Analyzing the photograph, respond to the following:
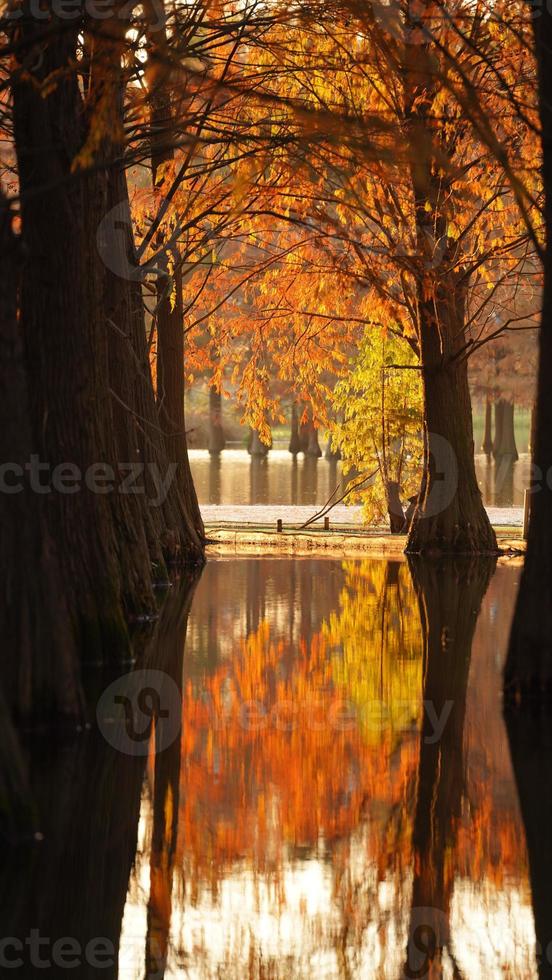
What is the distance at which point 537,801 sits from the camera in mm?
7652

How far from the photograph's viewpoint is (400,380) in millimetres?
26516

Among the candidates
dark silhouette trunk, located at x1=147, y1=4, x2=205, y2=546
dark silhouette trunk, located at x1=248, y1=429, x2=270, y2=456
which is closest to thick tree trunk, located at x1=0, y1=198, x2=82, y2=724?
dark silhouette trunk, located at x1=147, y1=4, x2=205, y2=546

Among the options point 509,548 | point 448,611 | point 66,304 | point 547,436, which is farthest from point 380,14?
point 509,548

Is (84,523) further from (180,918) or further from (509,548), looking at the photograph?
(509,548)

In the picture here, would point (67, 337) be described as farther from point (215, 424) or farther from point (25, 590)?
point (215, 424)

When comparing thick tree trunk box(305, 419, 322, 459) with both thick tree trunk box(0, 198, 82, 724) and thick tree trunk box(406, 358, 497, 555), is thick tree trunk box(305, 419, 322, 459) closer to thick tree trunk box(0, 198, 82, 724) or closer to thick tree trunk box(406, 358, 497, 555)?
thick tree trunk box(406, 358, 497, 555)

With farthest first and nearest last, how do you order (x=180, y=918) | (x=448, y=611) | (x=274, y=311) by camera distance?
(x=274, y=311), (x=448, y=611), (x=180, y=918)

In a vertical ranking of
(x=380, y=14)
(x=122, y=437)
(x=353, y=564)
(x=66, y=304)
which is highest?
(x=380, y=14)

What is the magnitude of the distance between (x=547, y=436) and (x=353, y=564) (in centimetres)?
1170

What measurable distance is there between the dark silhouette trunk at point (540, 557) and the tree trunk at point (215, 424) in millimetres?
62382

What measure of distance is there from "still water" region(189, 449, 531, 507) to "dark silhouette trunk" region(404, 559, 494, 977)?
19.3 meters

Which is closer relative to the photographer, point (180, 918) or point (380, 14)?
point (180, 918)

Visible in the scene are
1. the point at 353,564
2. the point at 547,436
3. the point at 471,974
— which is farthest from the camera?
the point at 353,564

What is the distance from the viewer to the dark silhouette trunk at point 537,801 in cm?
565
